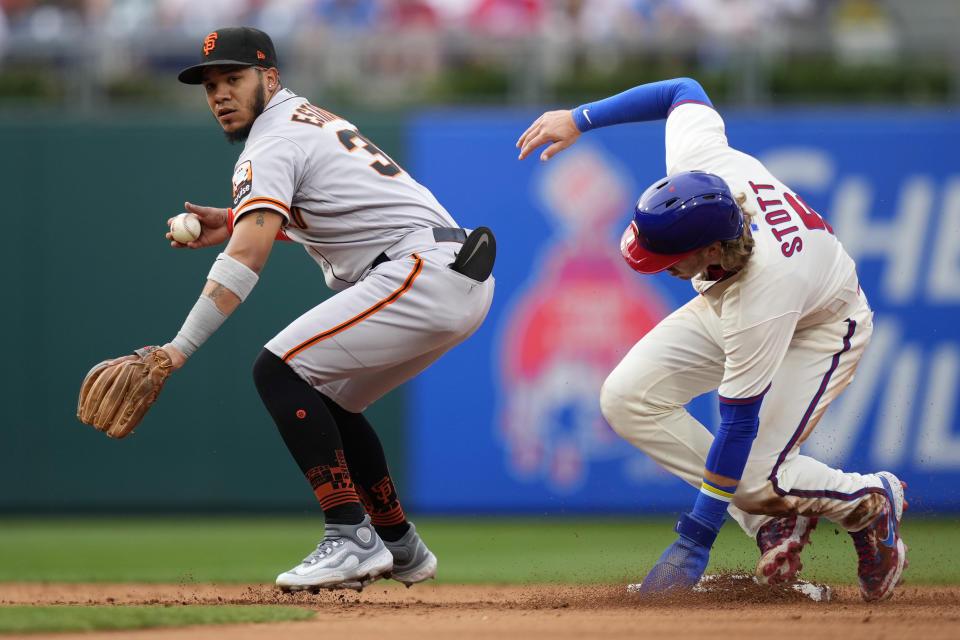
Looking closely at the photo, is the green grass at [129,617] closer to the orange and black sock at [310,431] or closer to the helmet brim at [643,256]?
the orange and black sock at [310,431]

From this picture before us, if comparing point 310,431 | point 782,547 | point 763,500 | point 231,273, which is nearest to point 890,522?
point 782,547

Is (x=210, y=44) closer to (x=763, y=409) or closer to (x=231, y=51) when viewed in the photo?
(x=231, y=51)

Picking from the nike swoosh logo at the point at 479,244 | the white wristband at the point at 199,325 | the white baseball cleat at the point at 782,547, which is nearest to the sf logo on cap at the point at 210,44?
the white wristband at the point at 199,325

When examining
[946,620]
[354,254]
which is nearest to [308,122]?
[354,254]

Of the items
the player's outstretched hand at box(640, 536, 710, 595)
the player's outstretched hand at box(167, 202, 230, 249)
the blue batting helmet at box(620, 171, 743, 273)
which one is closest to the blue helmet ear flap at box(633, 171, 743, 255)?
the blue batting helmet at box(620, 171, 743, 273)

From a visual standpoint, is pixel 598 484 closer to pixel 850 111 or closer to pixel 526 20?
pixel 850 111

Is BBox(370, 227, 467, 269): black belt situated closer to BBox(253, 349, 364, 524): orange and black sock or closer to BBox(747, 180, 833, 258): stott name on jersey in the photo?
BBox(253, 349, 364, 524): orange and black sock
